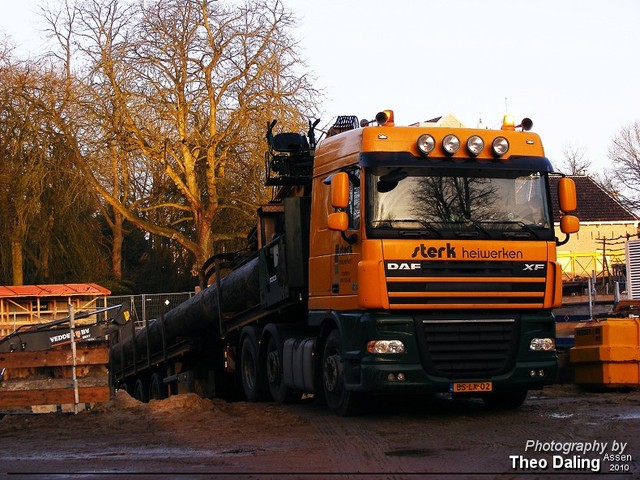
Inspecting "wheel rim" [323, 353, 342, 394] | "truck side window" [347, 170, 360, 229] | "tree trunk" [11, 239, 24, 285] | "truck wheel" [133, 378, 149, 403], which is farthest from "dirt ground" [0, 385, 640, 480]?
"tree trunk" [11, 239, 24, 285]

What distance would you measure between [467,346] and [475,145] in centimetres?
235

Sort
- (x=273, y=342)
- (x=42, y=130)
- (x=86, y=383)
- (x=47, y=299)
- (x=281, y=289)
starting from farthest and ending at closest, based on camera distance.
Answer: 1. (x=47, y=299)
2. (x=42, y=130)
3. (x=86, y=383)
4. (x=273, y=342)
5. (x=281, y=289)

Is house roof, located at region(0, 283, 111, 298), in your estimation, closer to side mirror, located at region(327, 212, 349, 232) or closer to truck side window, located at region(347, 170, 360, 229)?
truck side window, located at region(347, 170, 360, 229)

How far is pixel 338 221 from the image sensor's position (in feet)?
38.8

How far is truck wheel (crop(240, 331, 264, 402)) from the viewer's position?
1591 centimetres

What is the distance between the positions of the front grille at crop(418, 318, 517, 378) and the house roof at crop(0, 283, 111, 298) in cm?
3150

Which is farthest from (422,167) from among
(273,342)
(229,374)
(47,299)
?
(47,299)

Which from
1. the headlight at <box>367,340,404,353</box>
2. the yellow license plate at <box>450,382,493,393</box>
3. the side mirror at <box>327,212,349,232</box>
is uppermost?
the side mirror at <box>327,212,349,232</box>

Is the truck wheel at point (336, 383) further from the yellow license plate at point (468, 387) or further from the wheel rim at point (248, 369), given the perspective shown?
the wheel rim at point (248, 369)

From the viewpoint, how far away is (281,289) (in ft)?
47.2

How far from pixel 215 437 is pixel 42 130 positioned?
2472cm

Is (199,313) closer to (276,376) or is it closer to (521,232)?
(276,376)

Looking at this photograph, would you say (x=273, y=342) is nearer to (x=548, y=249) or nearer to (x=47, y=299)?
(x=548, y=249)

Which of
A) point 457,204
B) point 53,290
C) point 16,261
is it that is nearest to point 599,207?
point 53,290
